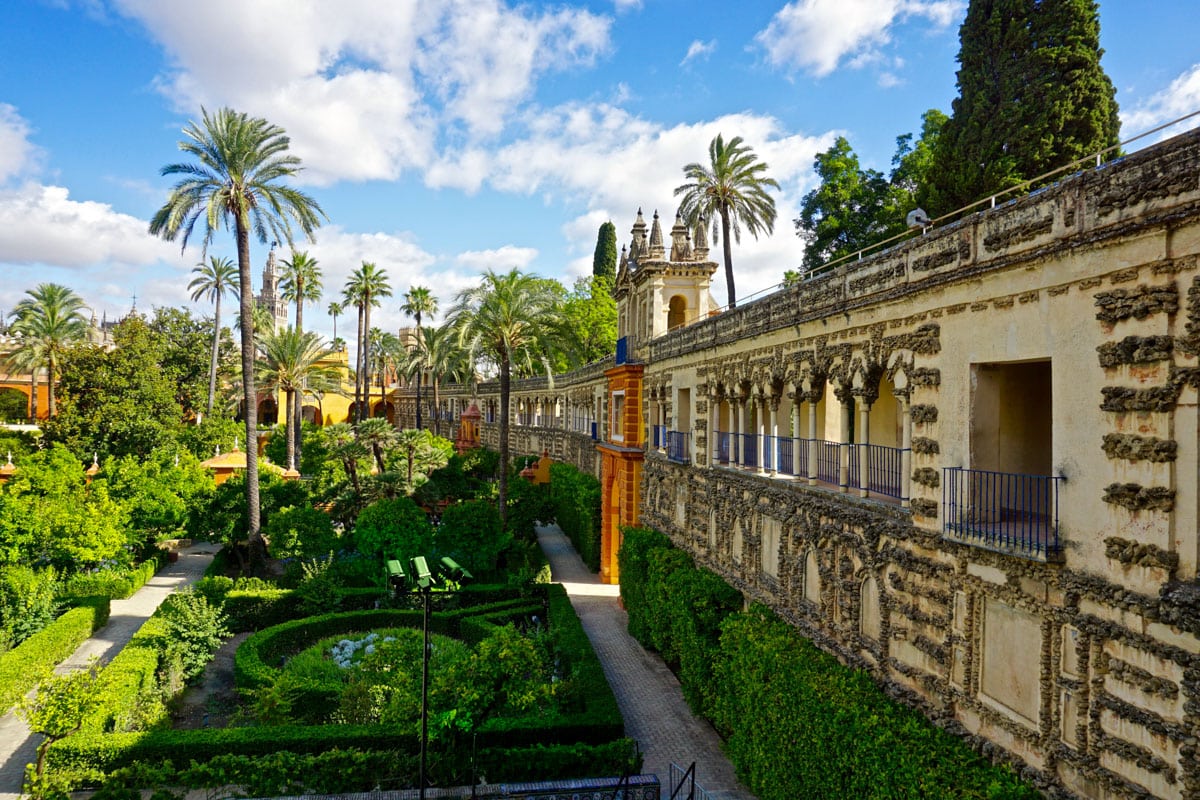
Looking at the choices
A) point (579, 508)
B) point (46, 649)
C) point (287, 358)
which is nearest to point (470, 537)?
point (579, 508)

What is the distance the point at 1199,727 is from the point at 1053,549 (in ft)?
6.53

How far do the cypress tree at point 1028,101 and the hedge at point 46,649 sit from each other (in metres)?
30.4

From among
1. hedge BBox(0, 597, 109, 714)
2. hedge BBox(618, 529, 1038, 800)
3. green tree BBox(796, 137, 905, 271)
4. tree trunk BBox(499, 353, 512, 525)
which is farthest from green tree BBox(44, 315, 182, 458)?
green tree BBox(796, 137, 905, 271)

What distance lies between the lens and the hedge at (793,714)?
8523mm

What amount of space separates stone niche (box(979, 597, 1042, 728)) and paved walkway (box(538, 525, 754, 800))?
6465 millimetres

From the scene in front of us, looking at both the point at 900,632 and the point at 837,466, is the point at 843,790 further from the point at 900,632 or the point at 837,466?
the point at 837,466

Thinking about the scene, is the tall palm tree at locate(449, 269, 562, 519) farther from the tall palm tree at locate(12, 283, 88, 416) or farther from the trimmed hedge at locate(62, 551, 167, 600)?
the tall palm tree at locate(12, 283, 88, 416)

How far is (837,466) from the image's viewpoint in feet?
44.6

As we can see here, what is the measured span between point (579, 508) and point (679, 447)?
487 inches

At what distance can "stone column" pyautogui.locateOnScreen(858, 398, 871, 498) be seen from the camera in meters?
11.8

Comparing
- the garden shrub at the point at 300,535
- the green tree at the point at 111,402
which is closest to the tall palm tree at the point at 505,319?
the garden shrub at the point at 300,535

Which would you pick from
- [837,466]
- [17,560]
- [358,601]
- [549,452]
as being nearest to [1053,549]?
[837,466]

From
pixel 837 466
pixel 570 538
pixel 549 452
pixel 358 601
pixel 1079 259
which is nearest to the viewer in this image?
pixel 1079 259

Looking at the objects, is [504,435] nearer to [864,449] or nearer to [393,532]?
[393,532]
